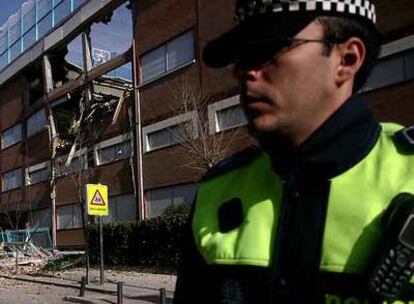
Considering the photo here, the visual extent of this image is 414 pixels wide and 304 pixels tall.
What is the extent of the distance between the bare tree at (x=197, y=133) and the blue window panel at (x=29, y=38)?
16.2 m

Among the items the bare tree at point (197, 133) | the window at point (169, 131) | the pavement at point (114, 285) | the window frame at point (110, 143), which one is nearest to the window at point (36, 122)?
the window frame at point (110, 143)

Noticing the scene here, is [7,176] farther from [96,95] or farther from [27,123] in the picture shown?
[96,95]

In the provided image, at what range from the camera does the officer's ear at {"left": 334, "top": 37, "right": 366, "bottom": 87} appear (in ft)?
4.76

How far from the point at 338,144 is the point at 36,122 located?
1553 inches

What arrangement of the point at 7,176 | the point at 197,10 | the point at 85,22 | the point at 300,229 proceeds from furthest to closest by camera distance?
the point at 7,176 → the point at 85,22 → the point at 197,10 → the point at 300,229

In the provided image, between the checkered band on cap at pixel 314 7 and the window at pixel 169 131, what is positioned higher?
the window at pixel 169 131

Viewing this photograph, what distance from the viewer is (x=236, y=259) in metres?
1.43

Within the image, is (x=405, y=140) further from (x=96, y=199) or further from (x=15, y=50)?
(x=15, y=50)

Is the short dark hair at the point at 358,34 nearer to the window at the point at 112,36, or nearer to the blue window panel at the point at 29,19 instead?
the window at the point at 112,36

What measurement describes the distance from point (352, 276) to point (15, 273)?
24683mm

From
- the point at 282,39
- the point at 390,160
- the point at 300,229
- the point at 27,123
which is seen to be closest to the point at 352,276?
the point at 300,229

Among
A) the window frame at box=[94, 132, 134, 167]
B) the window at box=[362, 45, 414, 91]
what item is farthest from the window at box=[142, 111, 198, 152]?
the window at box=[362, 45, 414, 91]

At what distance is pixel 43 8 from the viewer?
36469mm

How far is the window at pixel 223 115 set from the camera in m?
21.7
